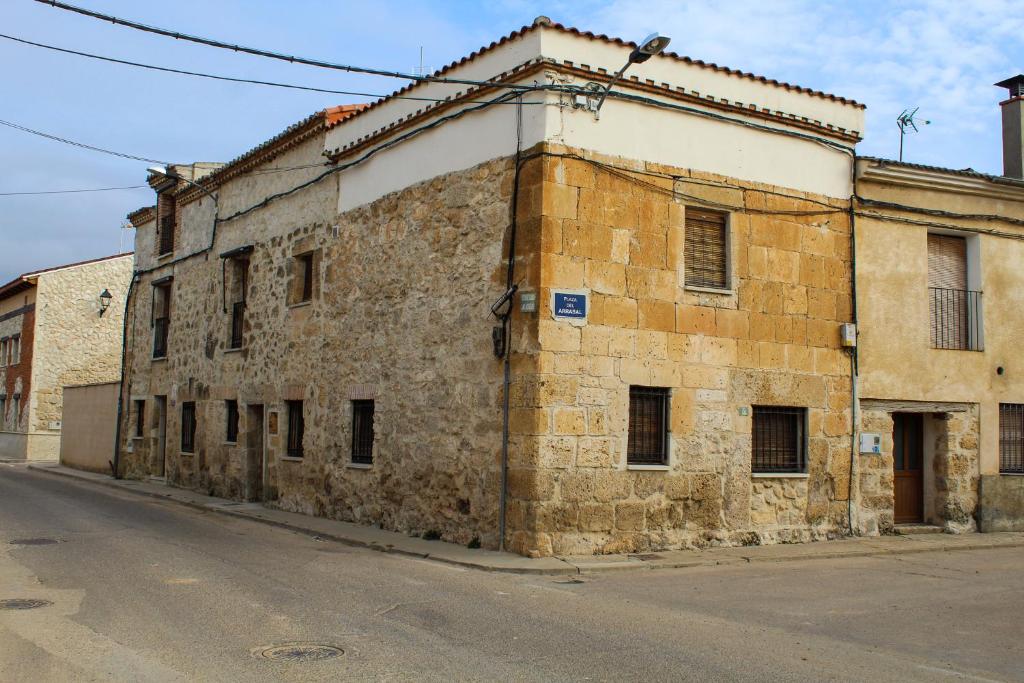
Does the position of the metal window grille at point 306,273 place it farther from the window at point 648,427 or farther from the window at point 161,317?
the window at point 161,317

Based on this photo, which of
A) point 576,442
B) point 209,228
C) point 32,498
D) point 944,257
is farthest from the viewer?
point 209,228

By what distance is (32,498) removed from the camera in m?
17.0

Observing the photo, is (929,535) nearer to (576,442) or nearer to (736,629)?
(576,442)

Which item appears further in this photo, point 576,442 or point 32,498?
point 32,498

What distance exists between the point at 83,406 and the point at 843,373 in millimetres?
22453

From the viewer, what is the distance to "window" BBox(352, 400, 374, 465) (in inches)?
550

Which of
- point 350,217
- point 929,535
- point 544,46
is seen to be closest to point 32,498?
point 350,217

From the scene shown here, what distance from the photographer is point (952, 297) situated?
1466 centimetres

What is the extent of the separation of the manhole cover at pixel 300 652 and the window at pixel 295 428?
32.4 ft

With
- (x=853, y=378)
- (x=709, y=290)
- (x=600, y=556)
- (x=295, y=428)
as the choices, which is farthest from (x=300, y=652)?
(x=295, y=428)

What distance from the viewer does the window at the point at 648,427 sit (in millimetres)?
11586

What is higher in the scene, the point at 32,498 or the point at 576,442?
the point at 576,442

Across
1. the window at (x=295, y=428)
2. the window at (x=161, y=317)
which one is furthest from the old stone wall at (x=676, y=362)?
the window at (x=161, y=317)

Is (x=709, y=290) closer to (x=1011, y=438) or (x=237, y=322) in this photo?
(x=1011, y=438)
